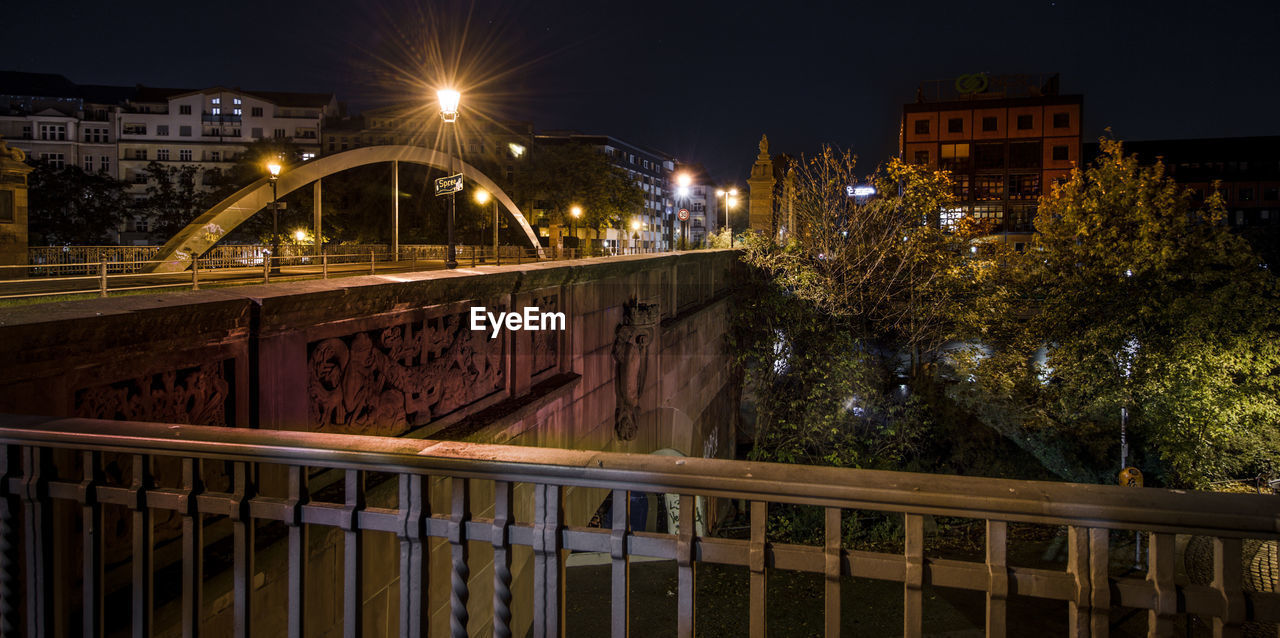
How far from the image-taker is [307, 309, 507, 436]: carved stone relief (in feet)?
15.5

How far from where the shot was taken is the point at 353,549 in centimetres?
253

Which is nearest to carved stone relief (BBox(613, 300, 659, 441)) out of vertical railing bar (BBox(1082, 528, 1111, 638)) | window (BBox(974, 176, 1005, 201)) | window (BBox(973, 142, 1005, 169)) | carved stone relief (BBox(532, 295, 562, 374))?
carved stone relief (BBox(532, 295, 562, 374))

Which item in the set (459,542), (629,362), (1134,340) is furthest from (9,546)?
(1134,340)

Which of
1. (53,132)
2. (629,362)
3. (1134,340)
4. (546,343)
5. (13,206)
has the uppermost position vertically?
(53,132)

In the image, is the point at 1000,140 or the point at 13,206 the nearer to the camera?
the point at 13,206

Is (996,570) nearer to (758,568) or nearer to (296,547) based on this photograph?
(758,568)

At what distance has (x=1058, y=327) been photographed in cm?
2320

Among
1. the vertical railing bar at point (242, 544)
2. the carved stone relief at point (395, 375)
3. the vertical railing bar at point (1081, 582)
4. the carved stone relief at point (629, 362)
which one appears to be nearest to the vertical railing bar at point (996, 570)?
the vertical railing bar at point (1081, 582)

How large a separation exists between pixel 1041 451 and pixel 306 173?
1077 inches

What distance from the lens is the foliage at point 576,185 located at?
5638cm

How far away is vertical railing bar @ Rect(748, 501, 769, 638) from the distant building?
64.3 metres

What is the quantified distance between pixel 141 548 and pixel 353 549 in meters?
0.79

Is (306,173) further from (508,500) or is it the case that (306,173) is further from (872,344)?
(508,500)

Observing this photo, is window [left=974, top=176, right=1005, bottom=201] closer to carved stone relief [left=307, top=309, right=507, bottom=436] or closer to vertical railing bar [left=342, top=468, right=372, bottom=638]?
carved stone relief [left=307, top=309, right=507, bottom=436]
